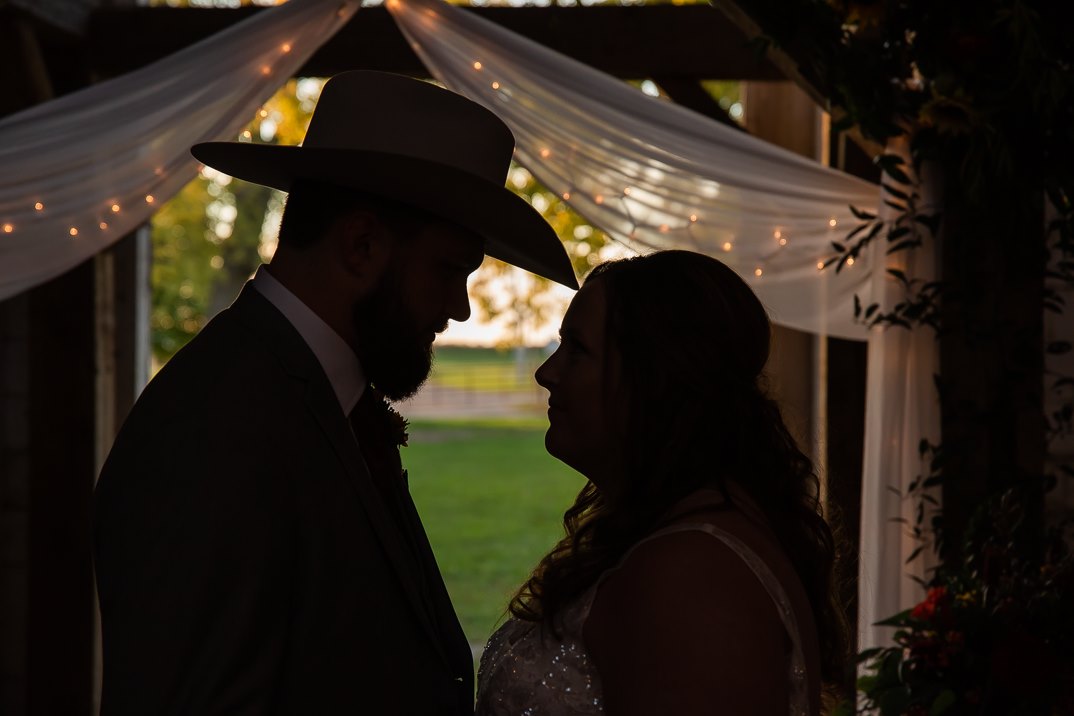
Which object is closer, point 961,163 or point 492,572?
point 961,163

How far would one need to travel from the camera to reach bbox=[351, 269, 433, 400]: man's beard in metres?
1.49

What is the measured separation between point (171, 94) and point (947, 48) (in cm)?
201

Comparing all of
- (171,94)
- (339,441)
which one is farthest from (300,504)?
(171,94)

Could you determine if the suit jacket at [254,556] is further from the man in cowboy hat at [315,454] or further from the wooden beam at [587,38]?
the wooden beam at [587,38]

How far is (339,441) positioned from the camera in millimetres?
1430

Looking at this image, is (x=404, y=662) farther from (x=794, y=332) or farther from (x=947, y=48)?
(x=794, y=332)

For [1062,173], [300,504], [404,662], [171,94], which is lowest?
[404,662]

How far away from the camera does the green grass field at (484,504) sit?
29.2ft

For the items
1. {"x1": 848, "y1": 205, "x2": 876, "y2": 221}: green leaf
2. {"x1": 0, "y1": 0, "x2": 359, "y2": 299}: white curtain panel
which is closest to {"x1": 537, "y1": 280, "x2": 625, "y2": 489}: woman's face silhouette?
{"x1": 848, "y1": 205, "x2": 876, "y2": 221}: green leaf

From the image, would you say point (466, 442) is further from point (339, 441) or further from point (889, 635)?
point (339, 441)

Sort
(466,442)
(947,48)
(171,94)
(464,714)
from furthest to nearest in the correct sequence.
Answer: (466,442) < (171,94) < (947,48) < (464,714)

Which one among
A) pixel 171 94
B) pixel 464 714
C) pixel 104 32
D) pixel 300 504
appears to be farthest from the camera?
pixel 104 32

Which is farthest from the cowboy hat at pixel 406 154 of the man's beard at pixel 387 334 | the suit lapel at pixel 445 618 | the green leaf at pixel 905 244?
the green leaf at pixel 905 244

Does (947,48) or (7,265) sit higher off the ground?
(947,48)
